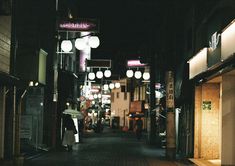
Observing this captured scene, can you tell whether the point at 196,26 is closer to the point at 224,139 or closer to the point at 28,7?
the point at 224,139

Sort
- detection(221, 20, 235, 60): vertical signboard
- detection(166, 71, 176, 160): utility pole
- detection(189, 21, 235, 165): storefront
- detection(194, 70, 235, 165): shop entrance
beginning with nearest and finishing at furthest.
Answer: detection(221, 20, 235, 60): vertical signboard → detection(189, 21, 235, 165): storefront → detection(194, 70, 235, 165): shop entrance → detection(166, 71, 176, 160): utility pole

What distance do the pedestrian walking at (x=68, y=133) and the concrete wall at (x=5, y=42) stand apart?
10085mm

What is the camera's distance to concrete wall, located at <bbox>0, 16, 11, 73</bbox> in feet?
66.8

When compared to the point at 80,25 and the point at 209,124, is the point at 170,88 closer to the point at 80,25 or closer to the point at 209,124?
the point at 209,124

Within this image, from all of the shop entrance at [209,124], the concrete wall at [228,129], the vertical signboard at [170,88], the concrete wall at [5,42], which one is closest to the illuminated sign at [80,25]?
the vertical signboard at [170,88]

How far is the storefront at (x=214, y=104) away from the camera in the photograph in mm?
18688

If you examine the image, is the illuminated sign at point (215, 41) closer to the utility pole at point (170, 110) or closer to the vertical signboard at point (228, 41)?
the vertical signboard at point (228, 41)

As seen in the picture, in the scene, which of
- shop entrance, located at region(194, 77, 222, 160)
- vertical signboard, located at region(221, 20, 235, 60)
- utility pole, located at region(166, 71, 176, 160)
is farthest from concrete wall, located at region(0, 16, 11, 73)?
shop entrance, located at region(194, 77, 222, 160)

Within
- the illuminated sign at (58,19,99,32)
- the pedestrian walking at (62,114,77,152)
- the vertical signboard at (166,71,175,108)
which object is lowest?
the pedestrian walking at (62,114,77,152)

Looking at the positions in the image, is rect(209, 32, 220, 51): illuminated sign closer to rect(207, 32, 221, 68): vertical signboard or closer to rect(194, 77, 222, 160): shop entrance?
rect(207, 32, 221, 68): vertical signboard

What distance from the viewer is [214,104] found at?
78.0 ft

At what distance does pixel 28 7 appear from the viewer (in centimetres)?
2939

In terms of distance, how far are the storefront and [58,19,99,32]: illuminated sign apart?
630 cm

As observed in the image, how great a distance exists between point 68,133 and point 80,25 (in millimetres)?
6985
